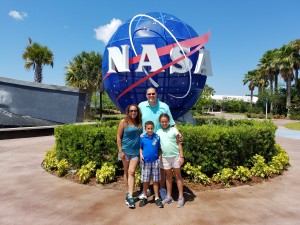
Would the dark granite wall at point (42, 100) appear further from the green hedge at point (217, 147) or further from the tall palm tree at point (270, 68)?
the tall palm tree at point (270, 68)

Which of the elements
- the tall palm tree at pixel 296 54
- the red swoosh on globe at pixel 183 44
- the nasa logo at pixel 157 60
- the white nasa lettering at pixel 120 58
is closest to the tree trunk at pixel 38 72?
the red swoosh on globe at pixel 183 44

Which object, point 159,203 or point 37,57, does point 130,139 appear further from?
point 37,57

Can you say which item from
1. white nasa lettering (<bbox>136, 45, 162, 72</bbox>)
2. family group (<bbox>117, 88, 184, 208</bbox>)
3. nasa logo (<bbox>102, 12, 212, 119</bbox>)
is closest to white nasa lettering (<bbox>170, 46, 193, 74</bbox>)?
nasa logo (<bbox>102, 12, 212, 119</bbox>)

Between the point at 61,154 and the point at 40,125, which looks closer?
the point at 61,154

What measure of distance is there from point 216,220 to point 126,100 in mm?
4899

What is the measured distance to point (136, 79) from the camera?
7930 millimetres

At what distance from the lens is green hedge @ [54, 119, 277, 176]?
244 inches

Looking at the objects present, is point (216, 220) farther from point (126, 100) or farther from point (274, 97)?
point (274, 97)

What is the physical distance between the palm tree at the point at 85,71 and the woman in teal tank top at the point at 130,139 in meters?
27.8

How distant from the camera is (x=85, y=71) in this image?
3253 centimetres

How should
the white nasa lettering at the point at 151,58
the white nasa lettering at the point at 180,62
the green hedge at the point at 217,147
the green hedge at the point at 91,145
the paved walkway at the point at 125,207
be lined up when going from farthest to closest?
the white nasa lettering at the point at 180,62
the white nasa lettering at the point at 151,58
the green hedge at the point at 91,145
the green hedge at the point at 217,147
the paved walkway at the point at 125,207

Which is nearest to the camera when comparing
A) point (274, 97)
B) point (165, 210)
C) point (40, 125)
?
point (165, 210)

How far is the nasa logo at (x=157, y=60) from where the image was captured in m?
7.77

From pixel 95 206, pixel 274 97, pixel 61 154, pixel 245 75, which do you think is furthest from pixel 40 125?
pixel 245 75
